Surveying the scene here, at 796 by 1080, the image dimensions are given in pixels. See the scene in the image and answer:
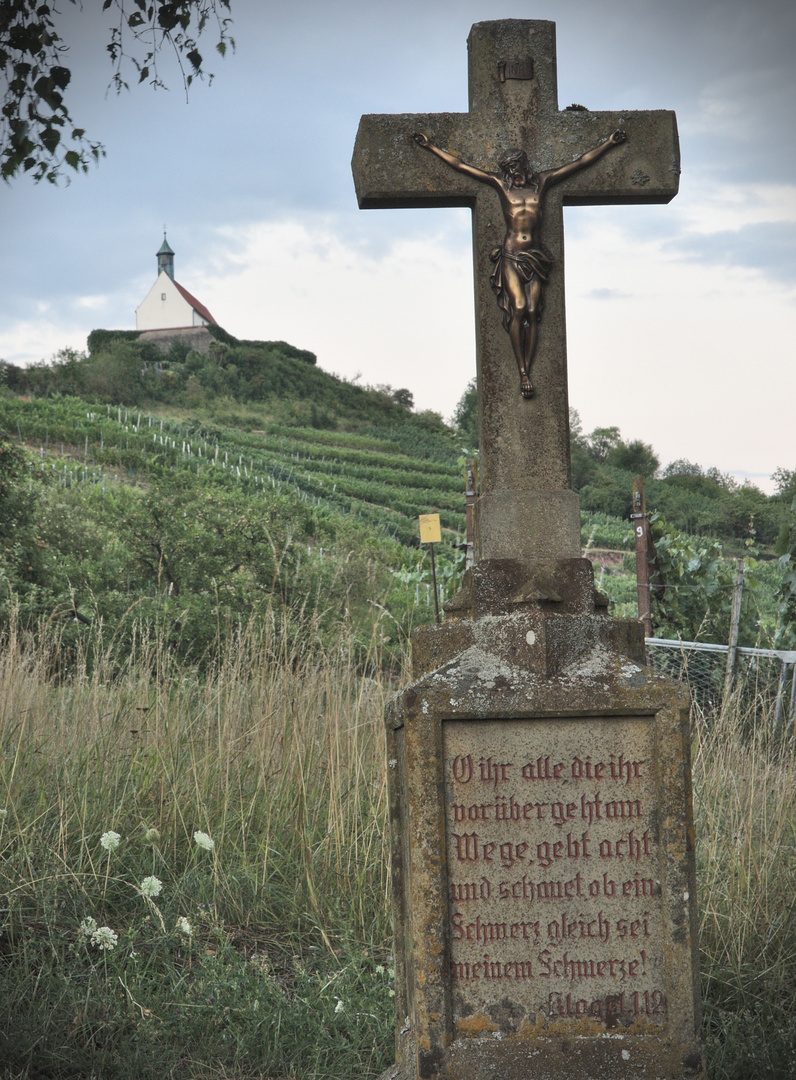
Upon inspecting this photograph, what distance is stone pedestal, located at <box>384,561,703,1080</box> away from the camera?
2256mm

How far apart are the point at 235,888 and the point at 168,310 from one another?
8316 cm

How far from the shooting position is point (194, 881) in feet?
11.8

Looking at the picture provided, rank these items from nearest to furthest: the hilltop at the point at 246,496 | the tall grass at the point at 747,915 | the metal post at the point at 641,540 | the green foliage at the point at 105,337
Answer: the tall grass at the point at 747,915 < the metal post at the point at 641,540 < the hilltop at the point at 246,496 < the green foliage at the point at 105,337

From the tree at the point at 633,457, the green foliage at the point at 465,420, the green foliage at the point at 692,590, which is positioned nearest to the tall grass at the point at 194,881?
the green foliage at the point at 692,590

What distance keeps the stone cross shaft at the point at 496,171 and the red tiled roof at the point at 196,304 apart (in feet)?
270

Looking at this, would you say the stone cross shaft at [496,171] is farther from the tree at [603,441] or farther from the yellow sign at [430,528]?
the tree at [603,441]

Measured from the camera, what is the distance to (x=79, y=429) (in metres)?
32.4

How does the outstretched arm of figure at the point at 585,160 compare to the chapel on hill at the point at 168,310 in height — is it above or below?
below

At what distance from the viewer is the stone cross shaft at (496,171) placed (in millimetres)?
2693

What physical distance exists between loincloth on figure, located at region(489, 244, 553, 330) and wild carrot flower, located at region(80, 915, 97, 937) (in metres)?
2.33

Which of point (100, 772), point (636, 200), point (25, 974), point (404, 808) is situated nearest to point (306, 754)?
point (100, 772)

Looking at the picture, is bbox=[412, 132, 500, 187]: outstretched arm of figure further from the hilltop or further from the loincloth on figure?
the hilltop

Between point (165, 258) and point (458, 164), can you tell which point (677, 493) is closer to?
point (458, 164)

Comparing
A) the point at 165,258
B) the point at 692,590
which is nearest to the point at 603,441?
the point at 692,590
